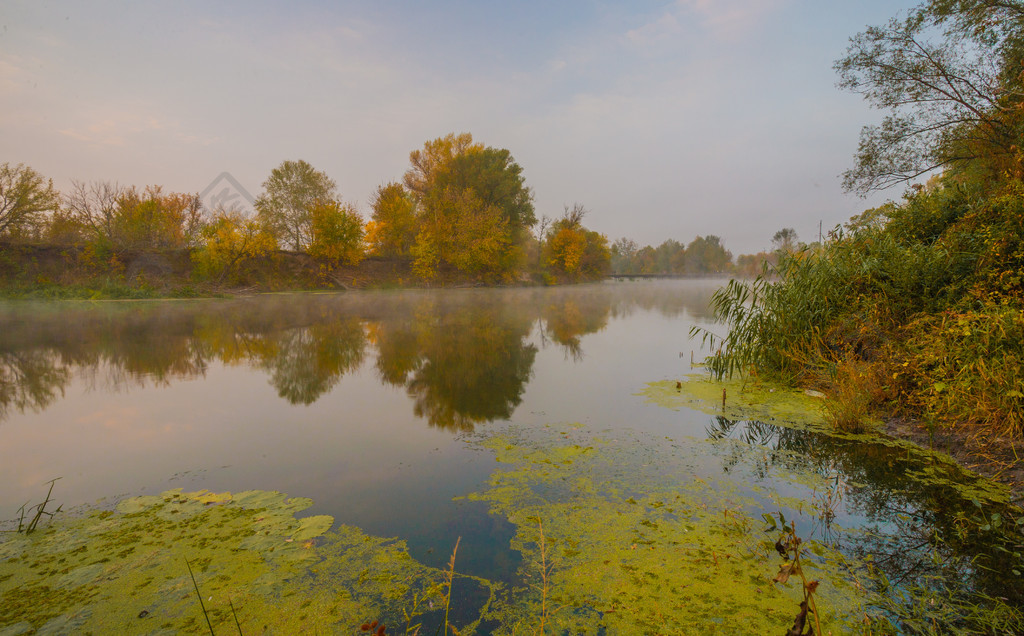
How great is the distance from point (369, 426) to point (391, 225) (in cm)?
4061

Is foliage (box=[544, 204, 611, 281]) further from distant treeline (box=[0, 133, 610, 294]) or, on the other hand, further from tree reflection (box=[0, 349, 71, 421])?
tree reflection (box=[0, 349, 71, 421])

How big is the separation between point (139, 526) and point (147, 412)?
3907mm

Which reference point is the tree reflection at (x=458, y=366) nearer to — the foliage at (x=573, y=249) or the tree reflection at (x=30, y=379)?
the tree reflection at (x=30, y=379)

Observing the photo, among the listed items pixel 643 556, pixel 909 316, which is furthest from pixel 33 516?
pixel 909 316

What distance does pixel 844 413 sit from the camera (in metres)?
5.75

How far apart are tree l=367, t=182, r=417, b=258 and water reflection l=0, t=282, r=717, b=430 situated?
2478 centimetres

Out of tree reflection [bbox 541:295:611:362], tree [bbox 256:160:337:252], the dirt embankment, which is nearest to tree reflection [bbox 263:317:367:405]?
tree reflection [bbox 541:295:611:362]

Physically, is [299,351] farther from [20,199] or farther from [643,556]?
[20,199]

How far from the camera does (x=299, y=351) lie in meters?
11.6

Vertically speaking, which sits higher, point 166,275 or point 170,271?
point 170,271

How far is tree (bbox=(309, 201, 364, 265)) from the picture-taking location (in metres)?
38.6

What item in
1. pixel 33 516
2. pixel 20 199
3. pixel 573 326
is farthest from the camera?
pixel 20 199

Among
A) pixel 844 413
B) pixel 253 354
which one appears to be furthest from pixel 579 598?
pixel 253 354

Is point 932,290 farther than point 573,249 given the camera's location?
No
